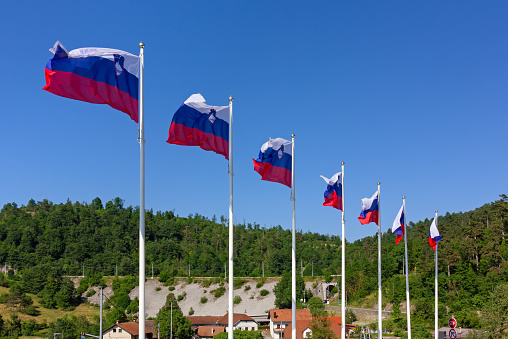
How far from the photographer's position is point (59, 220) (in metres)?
172

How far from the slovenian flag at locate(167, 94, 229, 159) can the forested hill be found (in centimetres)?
6009

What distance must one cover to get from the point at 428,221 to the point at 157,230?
319 ft

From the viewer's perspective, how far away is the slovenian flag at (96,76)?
13289 mm

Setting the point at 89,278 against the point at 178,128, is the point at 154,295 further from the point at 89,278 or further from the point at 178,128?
the point at 178,128

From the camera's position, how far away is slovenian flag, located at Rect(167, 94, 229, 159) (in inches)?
691

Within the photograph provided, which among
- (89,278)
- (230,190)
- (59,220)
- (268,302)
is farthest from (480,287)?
(59,220)

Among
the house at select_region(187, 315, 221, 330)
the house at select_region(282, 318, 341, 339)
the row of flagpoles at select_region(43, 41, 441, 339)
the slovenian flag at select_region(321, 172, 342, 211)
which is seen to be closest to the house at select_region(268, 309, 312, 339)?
the house at select_region(282, 318, 341, 339)

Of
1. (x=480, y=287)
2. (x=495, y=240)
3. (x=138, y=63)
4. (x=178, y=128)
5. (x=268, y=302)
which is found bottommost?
(x=268, y=302)

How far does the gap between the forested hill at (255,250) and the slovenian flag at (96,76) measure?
6552cm

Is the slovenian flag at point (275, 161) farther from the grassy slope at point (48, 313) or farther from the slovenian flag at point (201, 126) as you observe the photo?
the grassy slope at point (48, 313)

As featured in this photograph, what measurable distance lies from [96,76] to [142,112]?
160 cm

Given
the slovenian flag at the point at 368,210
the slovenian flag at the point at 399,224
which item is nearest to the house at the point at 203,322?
the slovenian flag at the point at 399,224

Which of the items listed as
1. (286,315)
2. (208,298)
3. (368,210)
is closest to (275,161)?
(368,210)

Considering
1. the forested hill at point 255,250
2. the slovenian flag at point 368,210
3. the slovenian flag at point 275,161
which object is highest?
the slovenian flag at point 275,161
